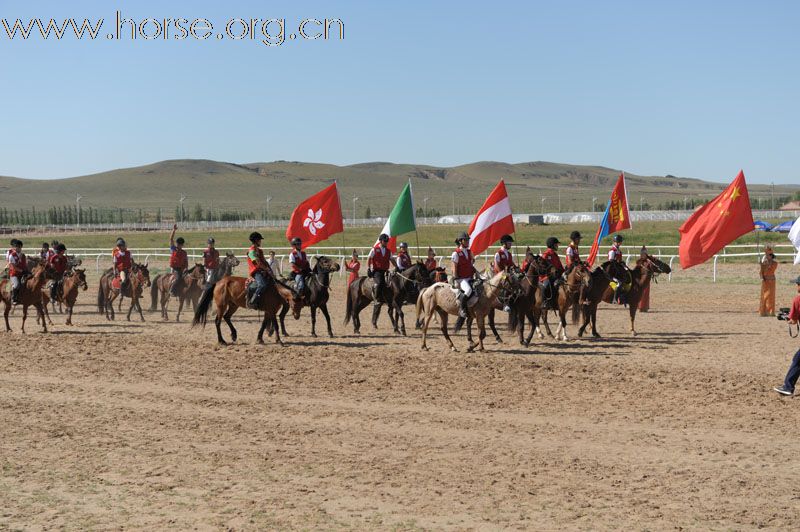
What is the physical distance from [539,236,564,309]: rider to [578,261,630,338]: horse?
0.63 metres

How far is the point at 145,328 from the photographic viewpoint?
2283 cm

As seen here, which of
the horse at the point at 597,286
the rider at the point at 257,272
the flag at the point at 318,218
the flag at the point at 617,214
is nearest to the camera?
the rider at the point at 257,272

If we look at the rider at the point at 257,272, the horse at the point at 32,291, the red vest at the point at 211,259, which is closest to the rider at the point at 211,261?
the red vest at the point at 211,259

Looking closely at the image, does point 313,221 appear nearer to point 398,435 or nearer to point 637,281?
point 637,281

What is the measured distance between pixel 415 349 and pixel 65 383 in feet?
21.3

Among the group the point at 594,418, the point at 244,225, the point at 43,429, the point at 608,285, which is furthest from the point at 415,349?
the point at 244,225

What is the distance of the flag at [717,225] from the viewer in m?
21.4

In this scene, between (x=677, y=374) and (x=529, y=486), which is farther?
(x=677, y=374)

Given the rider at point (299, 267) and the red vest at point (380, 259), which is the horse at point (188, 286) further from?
the red vest at point (380, 259)

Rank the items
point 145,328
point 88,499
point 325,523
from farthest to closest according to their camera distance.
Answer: point 145,328
point 88,499
point 325,523

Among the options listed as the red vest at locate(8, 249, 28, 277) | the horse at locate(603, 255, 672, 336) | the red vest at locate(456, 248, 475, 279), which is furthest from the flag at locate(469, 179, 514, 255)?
the red vest at locate(8, 249, 28, 277)

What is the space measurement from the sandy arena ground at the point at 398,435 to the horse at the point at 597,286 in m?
0.95

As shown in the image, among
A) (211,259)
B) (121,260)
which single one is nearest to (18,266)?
(121,260)

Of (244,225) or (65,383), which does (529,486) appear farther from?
(244,225)
